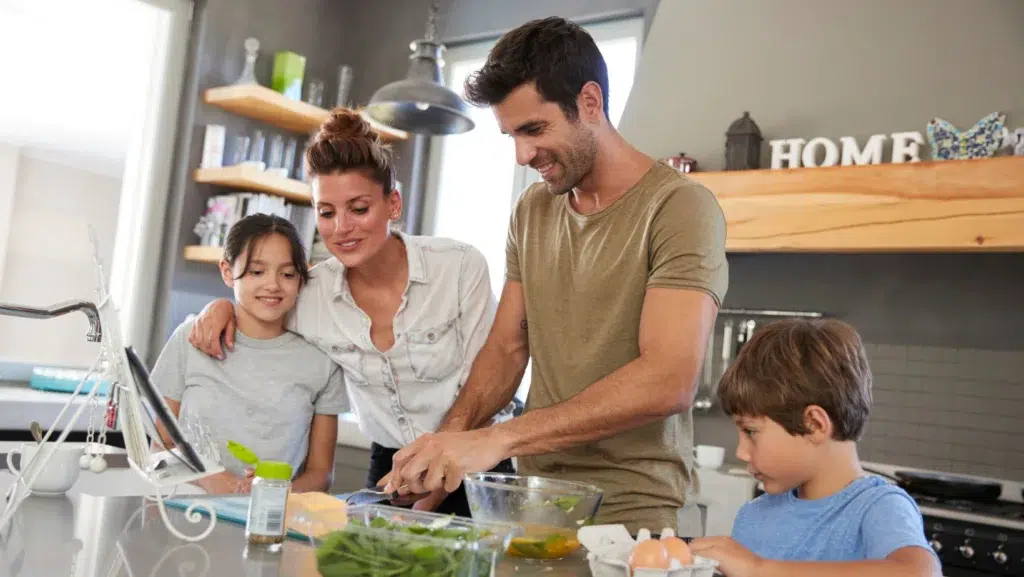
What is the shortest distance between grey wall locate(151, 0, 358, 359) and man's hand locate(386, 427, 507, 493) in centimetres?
315

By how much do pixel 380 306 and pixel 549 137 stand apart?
570 mm

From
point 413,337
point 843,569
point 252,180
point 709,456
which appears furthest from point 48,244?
point 843,569

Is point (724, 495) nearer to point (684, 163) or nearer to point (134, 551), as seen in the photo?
point (684, 163)

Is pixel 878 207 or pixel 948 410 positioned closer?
pixel 878 207

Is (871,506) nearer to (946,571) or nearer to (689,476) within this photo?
(689,476)

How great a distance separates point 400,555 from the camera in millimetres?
871

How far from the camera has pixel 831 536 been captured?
1.28 metres

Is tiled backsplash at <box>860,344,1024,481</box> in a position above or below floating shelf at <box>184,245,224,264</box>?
below

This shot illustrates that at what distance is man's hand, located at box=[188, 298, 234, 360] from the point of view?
6.66 feet

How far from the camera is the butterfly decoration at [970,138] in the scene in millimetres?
3164

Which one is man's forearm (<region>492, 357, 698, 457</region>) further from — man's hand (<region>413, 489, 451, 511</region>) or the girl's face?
the girl's face

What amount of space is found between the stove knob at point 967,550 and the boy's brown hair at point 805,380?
1.64m

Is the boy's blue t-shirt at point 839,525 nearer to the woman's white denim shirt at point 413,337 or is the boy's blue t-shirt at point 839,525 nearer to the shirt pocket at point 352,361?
the woman's white denim shirt at point 413,337

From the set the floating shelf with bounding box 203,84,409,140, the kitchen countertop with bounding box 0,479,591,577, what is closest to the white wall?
the floating shelf with bounding box 203,84,409,140
